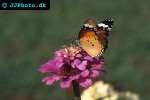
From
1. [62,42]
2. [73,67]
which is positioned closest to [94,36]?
[73,67]

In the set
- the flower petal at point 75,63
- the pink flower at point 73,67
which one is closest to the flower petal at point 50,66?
the pink flower at point 73,67

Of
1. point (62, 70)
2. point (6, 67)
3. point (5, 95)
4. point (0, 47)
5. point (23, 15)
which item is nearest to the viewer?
point (62, 70)

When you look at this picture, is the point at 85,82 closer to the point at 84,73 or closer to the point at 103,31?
the point at 84,73

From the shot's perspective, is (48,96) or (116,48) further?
(116,48)

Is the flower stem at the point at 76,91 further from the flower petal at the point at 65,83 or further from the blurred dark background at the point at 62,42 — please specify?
the blurred dark background at the point at 62,42

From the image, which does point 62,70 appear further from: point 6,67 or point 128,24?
point 128,24

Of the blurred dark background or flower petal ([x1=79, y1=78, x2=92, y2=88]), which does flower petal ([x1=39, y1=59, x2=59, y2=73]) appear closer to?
flower petal ([x1=79, y1=78, x2=92, y2=88])

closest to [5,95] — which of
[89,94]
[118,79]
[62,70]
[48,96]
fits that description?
[48,96]
